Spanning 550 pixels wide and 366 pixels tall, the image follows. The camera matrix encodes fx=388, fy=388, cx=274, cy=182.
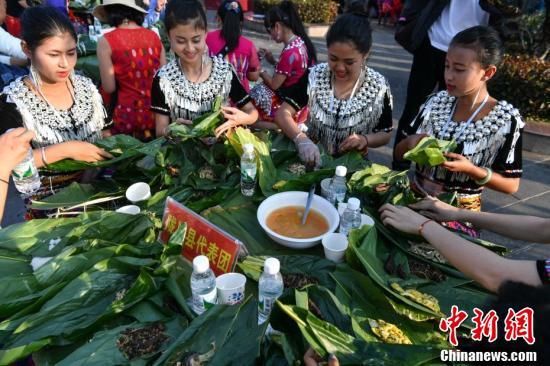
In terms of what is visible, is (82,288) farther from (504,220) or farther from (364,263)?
(504,220)

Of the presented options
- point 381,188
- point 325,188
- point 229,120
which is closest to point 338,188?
point 325,188

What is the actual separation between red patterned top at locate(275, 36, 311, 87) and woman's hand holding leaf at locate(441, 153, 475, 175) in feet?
6.79

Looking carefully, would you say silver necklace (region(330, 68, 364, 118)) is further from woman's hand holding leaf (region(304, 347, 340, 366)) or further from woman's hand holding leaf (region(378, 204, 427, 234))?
woman's hand holding leaf (region(304, 347, 340, 366))

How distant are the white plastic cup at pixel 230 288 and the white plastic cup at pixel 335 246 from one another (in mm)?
403

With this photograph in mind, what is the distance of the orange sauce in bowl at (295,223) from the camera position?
1.89 m

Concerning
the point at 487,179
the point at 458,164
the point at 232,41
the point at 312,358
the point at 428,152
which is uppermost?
the point at 232,41

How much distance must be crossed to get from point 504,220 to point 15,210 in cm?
405

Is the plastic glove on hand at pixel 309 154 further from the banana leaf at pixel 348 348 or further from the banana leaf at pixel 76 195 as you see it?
the banana leaf at pixel 348 348

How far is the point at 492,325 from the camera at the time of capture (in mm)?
1117

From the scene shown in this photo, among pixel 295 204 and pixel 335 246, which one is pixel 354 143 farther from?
pixel 335 246

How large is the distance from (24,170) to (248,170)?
1109 millimetres

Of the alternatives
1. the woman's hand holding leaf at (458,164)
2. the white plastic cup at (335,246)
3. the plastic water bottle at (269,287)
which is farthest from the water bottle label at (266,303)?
the woman's hand holding leaf at (458,164)

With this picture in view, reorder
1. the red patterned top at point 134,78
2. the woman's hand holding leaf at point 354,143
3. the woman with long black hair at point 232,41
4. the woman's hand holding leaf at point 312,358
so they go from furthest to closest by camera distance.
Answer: the woman with long black hair at point 232,41
the red patterned top at point 134,78
the woman's hand holding leaf at point 354,143
the woman's hand holding leaf at point 312,358

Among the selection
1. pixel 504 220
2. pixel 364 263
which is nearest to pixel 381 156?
pixel 504 220
